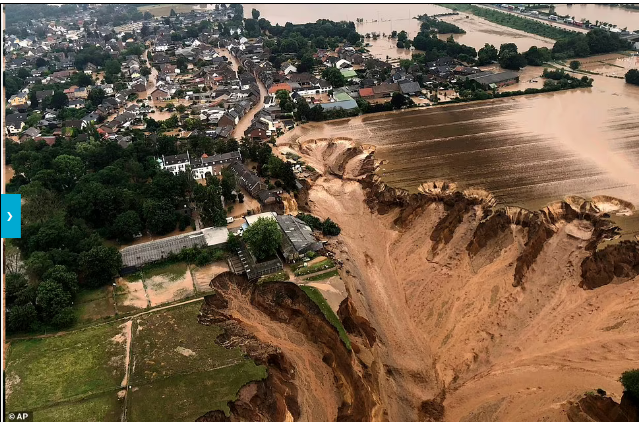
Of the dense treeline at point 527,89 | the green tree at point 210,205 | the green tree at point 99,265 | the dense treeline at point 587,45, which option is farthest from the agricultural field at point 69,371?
the dense treeline at point 587,45

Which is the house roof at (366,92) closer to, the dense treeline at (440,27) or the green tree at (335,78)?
the green tree at (335,78)

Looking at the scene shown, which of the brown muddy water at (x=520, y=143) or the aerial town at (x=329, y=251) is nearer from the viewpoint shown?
the aerial town at (x=329, y=251)

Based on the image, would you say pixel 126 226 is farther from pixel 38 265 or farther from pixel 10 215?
pixel 10 215

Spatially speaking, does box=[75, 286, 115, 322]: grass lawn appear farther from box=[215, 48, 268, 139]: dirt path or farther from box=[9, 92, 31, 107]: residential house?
box=[9, 92, 31, 107]: residential house

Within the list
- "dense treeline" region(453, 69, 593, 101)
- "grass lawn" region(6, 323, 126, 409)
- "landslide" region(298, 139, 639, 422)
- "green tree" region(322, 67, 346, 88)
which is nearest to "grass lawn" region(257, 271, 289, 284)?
"landslide" region(298, 139, 639, 422)

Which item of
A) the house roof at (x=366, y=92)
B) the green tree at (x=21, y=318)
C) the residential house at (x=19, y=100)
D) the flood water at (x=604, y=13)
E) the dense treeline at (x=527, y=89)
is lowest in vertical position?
the residential house at (x=19, y=100)

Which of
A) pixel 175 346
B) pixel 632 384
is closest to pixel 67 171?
pixel 175 346

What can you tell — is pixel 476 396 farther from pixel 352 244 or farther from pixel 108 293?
pixel 108 293
